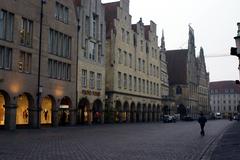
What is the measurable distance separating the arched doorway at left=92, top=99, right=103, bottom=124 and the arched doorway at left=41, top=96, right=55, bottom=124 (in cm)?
1180

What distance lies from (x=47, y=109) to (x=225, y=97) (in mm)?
157901

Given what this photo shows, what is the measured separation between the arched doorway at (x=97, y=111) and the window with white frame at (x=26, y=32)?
18426 mm

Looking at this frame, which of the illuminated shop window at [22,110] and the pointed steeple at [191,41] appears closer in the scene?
the illuminated shop window at [22,110]

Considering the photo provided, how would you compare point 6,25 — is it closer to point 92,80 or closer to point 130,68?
point 92,80

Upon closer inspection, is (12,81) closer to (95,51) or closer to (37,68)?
(37,68)

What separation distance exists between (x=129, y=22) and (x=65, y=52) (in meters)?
24.8

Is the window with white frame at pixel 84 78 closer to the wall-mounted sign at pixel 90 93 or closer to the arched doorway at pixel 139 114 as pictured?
the wall-mounted sign at pixel 90 93

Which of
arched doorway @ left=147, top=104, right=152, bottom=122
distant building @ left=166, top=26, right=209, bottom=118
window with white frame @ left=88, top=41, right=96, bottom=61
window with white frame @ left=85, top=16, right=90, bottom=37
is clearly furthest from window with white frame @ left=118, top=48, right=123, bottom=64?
distant building @ left=166, top=26, right=209, bottom=118

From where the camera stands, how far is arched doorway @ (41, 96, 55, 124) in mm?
44872

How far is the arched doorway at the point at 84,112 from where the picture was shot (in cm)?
5350

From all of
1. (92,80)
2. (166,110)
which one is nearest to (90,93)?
(92,80)

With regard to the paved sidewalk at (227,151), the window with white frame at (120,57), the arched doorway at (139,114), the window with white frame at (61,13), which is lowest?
the paved sidewalk at (227,151)

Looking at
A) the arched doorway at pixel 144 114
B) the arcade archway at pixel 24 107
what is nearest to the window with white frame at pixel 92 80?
the arcade archway at pixel 24 107

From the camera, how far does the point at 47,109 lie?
150 ft
